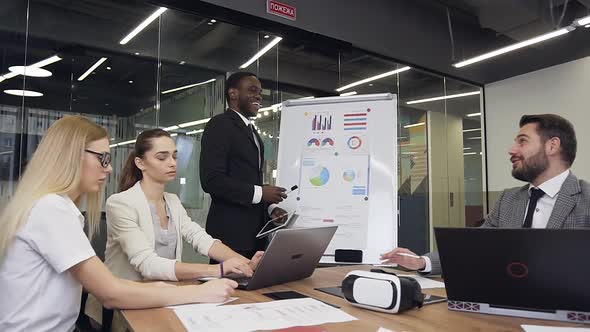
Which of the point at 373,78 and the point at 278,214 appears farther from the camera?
the point at 373,78

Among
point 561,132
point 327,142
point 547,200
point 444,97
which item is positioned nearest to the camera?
point 547,200

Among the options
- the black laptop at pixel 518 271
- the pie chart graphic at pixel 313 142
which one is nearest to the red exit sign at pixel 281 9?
the pie chart graphic at pixel 313 142

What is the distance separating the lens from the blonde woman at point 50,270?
118 cm

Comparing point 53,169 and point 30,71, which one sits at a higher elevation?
point 30,71

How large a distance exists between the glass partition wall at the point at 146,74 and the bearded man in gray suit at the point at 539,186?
1027 mm

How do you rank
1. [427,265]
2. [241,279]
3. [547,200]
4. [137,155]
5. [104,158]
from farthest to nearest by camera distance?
1. [137,155]
2. [547,200]
3. [427,265]
4. [241,279]
5. [104,158]

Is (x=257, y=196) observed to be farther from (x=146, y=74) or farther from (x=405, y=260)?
(x=146, y=74)

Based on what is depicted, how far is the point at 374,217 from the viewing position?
2.34 metres

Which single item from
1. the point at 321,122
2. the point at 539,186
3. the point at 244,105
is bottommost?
the point at 539,186

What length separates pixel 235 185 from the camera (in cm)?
227

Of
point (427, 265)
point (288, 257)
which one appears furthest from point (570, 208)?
point (288, 257)

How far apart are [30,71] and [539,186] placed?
3153 millimetres

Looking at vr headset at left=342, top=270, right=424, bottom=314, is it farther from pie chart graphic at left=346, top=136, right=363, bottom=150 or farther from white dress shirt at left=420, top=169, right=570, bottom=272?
pie chart graphic at left=346, top=136, right=363, bottom=150

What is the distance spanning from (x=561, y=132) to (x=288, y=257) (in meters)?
1.40
